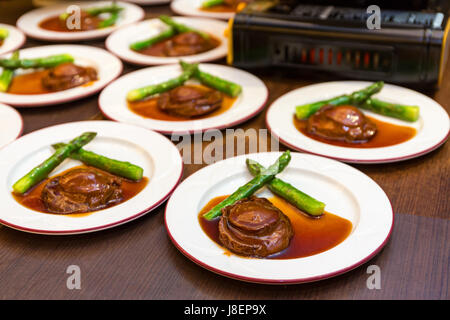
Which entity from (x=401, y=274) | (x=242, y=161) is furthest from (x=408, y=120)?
(x=401, y=274)

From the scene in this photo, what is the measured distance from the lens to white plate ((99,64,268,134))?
215 cm


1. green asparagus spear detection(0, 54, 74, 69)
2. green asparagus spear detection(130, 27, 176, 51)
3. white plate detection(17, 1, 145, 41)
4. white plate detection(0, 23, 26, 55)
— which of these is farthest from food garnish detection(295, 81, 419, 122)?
white plate detection(0, 23, 26, 55)

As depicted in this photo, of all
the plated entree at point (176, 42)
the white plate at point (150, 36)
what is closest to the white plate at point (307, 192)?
the white plate at point (150, 36)

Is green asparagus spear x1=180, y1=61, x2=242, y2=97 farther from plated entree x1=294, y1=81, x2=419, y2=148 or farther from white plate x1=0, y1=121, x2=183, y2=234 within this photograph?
white plate x1=0, y1=121, x2=183, y2=234

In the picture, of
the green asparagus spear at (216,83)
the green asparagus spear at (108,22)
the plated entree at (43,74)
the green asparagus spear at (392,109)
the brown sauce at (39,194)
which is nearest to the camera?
the brown sauce at (39,194)

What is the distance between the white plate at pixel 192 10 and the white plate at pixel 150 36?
0.45 feet

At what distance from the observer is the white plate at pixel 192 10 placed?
336 cm

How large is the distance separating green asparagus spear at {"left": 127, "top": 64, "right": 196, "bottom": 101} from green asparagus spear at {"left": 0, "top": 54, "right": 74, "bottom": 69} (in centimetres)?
62

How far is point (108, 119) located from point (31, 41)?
4.25 ft

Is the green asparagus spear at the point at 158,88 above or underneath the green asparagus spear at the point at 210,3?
underneath

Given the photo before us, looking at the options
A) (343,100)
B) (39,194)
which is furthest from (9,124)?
(343,100)

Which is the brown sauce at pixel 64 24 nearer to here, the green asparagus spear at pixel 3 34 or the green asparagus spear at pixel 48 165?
the green asparagus spear at pixel 3 34
